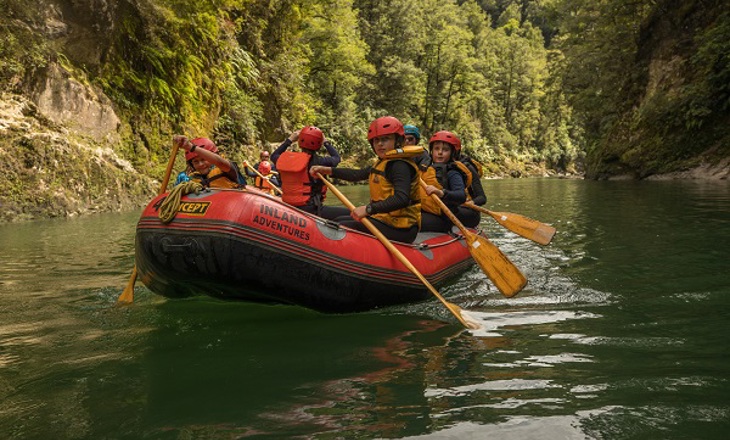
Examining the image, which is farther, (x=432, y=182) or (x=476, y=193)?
(x=476, y=193)

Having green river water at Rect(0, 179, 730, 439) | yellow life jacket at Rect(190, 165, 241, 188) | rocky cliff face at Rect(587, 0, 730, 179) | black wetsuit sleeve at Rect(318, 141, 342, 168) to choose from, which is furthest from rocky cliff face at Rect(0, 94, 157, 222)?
rocky cliff face at Rect(587, 0, 730, 179)

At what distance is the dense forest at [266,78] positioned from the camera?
12.8 m

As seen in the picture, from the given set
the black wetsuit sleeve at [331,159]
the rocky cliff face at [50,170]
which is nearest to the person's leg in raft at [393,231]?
the black wetsuit sleeve at [331,159]

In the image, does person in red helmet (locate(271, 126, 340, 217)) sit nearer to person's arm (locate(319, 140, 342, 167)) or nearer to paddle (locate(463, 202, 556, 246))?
person's arm (locate(319, 140, 342, 167))

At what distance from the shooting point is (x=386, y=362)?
3354 millimetres

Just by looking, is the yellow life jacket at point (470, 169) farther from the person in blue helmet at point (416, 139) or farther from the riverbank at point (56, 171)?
the riverbank at point (56, 171)

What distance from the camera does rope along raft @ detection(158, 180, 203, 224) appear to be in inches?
163

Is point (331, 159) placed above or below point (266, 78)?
below

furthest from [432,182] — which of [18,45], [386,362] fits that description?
[18,45]

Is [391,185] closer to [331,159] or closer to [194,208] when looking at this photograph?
[331,159]

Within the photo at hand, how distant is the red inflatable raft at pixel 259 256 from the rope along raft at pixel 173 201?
0.04m

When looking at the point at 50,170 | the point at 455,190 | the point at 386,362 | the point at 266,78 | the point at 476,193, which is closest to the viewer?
the point at 386,362

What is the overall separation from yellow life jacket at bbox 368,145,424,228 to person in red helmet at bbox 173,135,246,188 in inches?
51.6

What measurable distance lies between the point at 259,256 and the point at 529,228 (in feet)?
12.8
